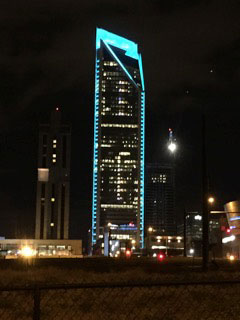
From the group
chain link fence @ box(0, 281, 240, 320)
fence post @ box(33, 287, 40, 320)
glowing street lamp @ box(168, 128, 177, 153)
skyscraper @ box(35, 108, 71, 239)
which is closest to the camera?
fence post @ box(33, 287, 40, 320)

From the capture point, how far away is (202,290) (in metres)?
14.5

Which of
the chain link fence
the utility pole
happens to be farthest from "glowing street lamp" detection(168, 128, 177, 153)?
the chain link fence

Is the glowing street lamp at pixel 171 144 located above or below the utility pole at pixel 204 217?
above

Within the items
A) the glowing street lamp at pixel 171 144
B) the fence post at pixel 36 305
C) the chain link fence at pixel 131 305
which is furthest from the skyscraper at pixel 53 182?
the fence post at pixel 36 305

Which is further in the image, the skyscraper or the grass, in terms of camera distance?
the skyscraper

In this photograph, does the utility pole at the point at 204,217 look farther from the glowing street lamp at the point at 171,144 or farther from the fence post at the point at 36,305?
the fence post at the point at 36,305

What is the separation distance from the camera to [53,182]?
15950cm

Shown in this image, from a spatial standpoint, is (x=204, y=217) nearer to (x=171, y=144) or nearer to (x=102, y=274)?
(x=171, y=144)

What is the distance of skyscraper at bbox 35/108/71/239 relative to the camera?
158 metres

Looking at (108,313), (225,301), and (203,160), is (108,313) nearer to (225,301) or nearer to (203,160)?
(225,301)

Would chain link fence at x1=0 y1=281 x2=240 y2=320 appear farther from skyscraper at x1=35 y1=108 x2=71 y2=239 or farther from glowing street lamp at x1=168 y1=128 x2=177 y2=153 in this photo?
skyscraper at x1=35 y1=108 x2=71 y2=239

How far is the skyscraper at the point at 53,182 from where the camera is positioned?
518ft

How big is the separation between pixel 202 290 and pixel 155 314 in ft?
13.0

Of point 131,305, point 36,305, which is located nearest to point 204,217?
point 131,305
